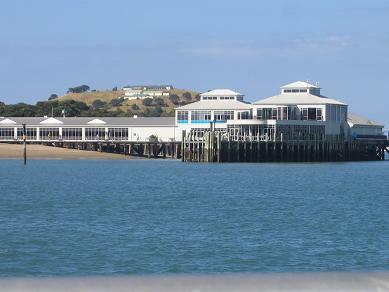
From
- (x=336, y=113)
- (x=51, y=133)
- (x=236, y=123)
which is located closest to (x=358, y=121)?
(x=336, y=113)

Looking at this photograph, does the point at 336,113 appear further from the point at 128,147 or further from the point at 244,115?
the point at 128,147

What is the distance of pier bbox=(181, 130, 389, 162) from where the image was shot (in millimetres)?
113250

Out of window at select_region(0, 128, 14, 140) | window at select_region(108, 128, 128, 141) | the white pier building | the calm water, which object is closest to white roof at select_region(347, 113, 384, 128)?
the white pier building

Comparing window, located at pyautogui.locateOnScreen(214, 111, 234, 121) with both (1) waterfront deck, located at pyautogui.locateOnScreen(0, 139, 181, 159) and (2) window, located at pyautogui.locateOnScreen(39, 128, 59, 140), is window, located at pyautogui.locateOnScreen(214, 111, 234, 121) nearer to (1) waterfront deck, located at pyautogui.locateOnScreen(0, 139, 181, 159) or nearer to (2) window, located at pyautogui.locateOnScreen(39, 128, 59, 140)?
(1) waterfront deck, located at pyautogui.locateOnScreen(0, 139, 181, 159)

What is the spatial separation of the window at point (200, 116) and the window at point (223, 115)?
41.5 inches

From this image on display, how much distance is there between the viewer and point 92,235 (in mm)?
31031

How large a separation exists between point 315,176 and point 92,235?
54755 mm

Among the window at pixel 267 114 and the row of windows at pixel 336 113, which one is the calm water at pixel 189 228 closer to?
the window at pixel 267 114

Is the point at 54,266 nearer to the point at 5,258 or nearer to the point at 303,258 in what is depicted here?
the point at 5,258

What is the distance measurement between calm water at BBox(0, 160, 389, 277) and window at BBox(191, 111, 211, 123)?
63592 mm

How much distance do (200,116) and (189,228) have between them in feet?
323

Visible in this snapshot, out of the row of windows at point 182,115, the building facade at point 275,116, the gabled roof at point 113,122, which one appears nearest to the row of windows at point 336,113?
the building facade at point 275,116

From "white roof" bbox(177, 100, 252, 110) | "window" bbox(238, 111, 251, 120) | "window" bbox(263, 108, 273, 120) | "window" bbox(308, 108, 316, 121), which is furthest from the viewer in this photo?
"white roof" bbox(177, 100, 252, 110)

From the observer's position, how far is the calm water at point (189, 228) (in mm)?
23484
